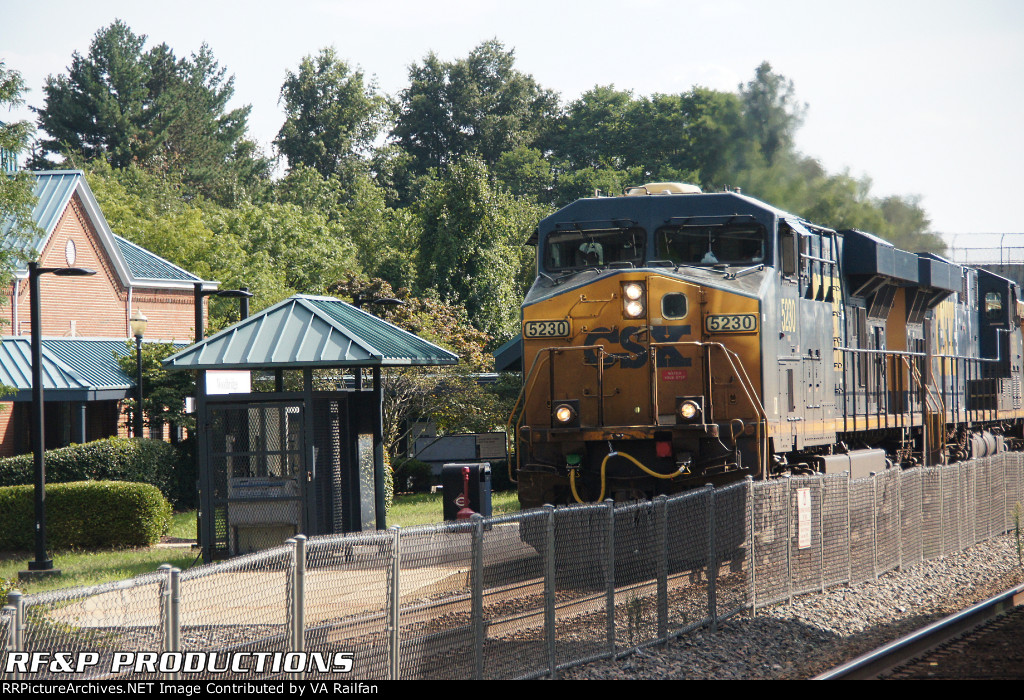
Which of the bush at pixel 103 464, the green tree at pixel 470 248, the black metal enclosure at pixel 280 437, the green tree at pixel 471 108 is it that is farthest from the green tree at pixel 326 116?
the black metal enclosure at pixel 280 437

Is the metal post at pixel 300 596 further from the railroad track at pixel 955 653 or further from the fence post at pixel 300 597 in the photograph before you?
the railroad track at pixel 955 653

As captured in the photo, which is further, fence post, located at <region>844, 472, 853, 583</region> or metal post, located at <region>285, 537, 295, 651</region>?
fence post, located at <region>844, 472, 853, 583</region>

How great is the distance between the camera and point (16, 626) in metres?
5.61

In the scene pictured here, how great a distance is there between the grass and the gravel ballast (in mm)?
6386

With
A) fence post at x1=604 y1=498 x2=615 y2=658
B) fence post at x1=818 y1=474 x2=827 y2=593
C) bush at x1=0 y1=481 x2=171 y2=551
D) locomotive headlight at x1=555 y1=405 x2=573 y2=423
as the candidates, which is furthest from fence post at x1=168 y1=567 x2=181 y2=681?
bush at x1=0 y1=481 x2=171 y2=551

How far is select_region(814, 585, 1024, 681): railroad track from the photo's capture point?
9266 mm

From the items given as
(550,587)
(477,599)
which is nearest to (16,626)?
(477,599)

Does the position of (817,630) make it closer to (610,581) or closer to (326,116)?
(610,581)

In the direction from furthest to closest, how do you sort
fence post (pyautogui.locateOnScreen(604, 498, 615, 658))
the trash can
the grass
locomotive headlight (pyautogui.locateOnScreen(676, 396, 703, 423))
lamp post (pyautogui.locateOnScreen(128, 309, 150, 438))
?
lamp post (pyautogui.locateOnScreen(128, 309, 150, 438)), the trash can, the grass, locomotive headlight (pyautogui.locateOnScreen(676, 396, 703, 423)), fence post (pyautogui.locateOnScreen(604, 498, 615, 658))

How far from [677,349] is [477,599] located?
18.5ft

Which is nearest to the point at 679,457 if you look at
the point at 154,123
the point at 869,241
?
the point at 869,241

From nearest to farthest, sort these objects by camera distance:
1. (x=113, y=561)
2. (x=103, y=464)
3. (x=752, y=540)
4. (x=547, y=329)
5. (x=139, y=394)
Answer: (x=752, y=540), (x=547, y=329), (x=113, y=561), (x=103, y=464), (x=139, y=394)

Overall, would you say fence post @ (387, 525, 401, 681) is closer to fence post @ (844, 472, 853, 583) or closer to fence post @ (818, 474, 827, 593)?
fence post @ (818, 474, 827, 593)

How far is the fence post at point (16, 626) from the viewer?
5598 millimetres
